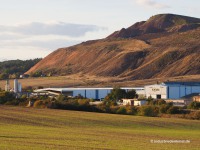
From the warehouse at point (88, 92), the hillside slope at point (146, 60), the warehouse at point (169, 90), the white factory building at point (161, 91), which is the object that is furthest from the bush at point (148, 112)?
the hillside slope at point (146, 60)

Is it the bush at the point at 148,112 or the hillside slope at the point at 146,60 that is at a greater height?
the hillside slope at the point at 146,60

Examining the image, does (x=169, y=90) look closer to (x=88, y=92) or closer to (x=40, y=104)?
(x=88, y=92)

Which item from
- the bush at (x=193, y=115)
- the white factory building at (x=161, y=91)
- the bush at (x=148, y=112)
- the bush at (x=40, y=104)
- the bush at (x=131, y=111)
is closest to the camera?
the bush at (x=193, y=115)

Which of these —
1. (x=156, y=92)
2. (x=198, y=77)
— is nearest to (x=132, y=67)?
(x=198, y=77)

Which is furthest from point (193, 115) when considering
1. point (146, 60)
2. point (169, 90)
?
point (146, 60)


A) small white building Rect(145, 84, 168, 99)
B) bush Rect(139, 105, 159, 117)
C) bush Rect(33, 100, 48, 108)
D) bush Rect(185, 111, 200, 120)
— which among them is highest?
small white building Rect(145, 84, 168, 99)

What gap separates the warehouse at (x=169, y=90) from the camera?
106062 millimetres

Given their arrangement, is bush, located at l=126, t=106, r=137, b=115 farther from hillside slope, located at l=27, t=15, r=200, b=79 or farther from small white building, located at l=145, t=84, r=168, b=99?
hillside slope, located at l=27, t=15, r=200, b=79

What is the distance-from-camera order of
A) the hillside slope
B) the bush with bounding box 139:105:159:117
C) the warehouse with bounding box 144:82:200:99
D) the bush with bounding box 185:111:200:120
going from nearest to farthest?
the bush with bounding box 185:111:200:120
the bush with bounding box 139:105:159:117
the warehouse with bounding box 144:82:200:99
the hillside slope

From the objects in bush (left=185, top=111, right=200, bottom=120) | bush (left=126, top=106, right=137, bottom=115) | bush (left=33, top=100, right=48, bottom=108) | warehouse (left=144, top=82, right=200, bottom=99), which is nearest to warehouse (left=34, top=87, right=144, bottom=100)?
warehouse (left=144, top=82, right=200, bottom=99)

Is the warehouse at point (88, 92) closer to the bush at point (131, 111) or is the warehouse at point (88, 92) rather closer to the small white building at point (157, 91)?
the small white building at point (157, 91)

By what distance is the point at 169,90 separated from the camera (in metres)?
106

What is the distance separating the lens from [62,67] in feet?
653

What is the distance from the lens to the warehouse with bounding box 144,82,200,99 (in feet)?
348
